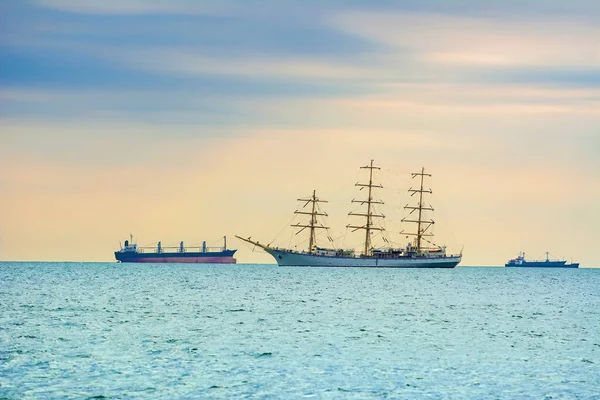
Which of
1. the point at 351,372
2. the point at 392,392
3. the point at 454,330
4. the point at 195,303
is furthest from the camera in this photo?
the point at 195,303

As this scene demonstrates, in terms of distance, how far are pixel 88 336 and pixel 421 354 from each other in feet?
64.0

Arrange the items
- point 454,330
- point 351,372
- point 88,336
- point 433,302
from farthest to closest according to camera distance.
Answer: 1. point 433,302
2. point 454,330
3. point 88,336
4. point 351,372

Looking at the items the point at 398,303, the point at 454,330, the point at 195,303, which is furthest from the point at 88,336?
the point at 398,303

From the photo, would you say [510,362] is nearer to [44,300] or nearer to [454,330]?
[454,330]

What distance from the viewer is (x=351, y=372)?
4200 cm

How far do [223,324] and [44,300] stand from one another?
3461cm

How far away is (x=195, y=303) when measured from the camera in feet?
Result: 298

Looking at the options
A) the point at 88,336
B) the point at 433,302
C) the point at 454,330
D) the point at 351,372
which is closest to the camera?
the point at 351,372

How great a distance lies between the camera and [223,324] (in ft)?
213

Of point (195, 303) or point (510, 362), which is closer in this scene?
point (510, 362)

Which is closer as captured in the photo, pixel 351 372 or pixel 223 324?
pixel 351 372

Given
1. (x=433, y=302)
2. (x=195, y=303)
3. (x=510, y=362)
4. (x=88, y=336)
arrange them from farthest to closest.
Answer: (x=433, y=302)
(x=195, y=303)
(x=88, y=336)
(x=510, y=362)

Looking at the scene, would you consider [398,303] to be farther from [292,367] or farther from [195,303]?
[292,367]

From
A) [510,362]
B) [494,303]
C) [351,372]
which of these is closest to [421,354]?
[510,362]
